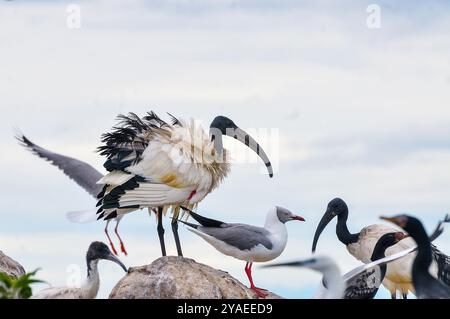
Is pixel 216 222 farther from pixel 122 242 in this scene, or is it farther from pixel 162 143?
pixel 122 242

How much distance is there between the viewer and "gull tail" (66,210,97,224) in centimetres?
1867

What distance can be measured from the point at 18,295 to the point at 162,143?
3.39 metres

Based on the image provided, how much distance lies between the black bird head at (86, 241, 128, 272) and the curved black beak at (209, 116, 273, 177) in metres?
2.22

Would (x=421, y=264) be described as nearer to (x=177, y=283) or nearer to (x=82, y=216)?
(x=177, y=283)

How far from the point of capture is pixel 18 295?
1559cm

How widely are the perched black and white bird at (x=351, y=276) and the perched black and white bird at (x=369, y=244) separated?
125 centimetres

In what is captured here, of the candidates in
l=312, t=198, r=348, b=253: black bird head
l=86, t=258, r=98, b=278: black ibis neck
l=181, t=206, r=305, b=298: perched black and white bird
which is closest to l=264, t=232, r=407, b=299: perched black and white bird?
l=181, t=206, r=305, b=298: perched black and white bird

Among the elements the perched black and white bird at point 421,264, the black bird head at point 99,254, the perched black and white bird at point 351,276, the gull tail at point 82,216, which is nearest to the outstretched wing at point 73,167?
the gull tail at point 82,216

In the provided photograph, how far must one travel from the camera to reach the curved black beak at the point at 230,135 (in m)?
18.4
